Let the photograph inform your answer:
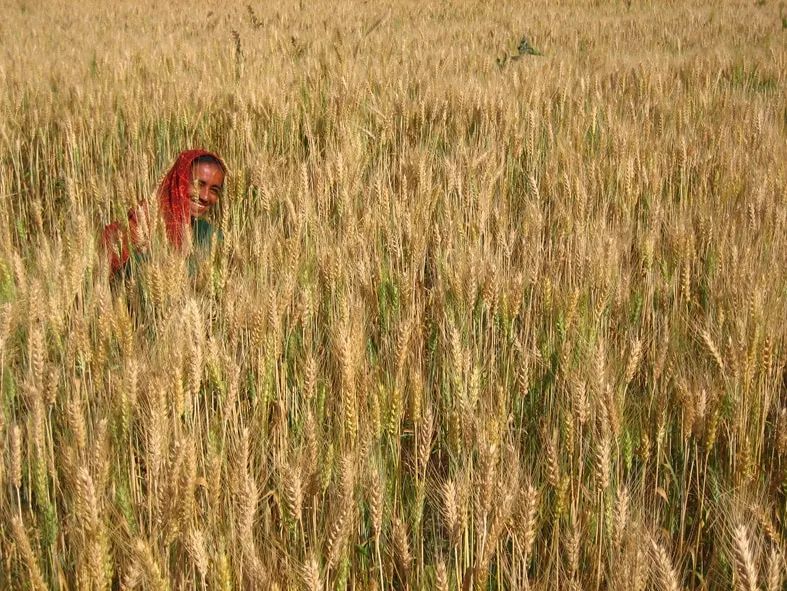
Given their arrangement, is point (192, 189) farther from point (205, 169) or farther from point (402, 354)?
point (402, 354)

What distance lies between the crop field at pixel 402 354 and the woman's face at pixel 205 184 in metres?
0.09

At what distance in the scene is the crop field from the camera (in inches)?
41.2

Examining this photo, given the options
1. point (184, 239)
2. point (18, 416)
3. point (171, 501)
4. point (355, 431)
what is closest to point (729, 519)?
point (355, 431)

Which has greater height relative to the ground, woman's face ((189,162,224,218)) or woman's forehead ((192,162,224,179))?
woman's forehead ((192,162,224,179))

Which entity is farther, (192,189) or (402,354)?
(192,189)

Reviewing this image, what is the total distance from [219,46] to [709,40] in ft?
11.6

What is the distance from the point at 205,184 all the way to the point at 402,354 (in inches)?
57.2

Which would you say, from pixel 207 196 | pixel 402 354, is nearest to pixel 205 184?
pixel 207 196

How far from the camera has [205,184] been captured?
2557 mm

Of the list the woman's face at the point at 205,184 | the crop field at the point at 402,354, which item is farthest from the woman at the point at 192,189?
the crop field at the point at 402,354

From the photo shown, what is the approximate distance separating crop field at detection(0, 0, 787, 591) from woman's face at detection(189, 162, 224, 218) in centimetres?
9

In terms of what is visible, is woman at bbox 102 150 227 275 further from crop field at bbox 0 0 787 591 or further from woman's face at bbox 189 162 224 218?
crop field at bbox 0 0 787 591

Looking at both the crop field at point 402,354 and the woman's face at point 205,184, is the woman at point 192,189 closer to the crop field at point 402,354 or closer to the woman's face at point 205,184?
the woman's face at point 205,184

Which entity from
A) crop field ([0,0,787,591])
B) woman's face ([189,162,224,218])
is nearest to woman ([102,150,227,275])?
woman's face ([189,162,224,218])
